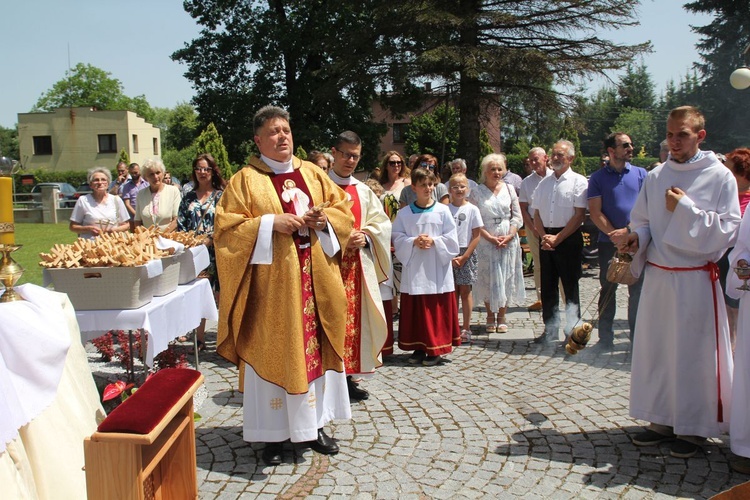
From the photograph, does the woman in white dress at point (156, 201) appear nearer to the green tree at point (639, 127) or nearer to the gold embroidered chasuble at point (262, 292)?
the gold embroidered chasuble at point (262, 292)

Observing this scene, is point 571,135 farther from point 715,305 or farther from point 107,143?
point 107,143

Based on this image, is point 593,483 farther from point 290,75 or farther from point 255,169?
point 290,75

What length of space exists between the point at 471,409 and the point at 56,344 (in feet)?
10.8

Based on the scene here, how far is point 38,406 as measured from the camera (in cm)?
290

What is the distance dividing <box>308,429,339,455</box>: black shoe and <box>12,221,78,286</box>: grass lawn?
27.7 ft

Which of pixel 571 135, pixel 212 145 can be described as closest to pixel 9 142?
pixel 571 135

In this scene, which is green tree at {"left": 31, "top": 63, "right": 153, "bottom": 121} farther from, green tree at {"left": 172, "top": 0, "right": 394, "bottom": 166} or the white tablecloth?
the white tablecloth

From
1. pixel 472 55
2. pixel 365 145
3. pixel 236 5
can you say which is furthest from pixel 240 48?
pixel 472 55

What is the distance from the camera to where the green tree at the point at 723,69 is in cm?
3247

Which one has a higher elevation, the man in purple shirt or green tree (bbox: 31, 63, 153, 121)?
green tree (bbox: 31, 63, 153, 121)

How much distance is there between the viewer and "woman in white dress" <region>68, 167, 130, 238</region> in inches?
320

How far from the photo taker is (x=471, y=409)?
538 centimetres

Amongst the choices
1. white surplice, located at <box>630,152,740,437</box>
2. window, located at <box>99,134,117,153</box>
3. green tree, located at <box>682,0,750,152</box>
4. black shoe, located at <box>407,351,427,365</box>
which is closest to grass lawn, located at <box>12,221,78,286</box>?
black shoe, located at <box>407,351,427,365</box>

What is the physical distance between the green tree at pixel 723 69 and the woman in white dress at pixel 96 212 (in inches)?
1220
